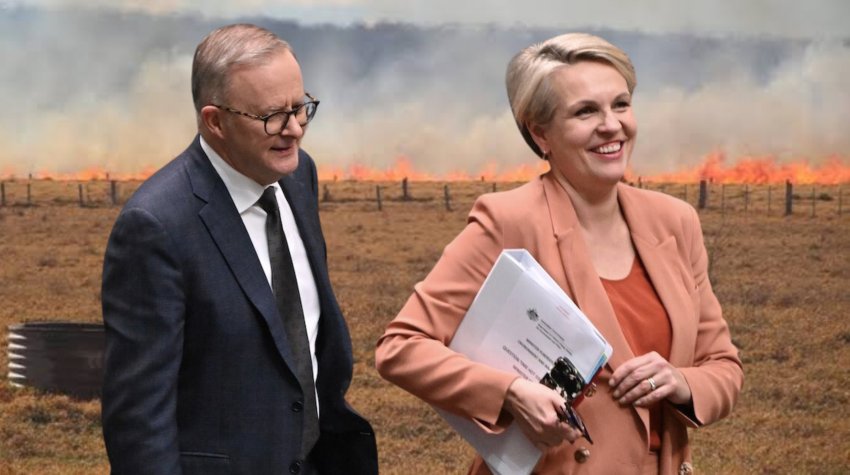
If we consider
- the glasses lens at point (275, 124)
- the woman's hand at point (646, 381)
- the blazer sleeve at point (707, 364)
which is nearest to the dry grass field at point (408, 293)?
the blazer sleeve at point (707, 364)

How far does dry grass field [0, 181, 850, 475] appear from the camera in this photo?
4.98 metres

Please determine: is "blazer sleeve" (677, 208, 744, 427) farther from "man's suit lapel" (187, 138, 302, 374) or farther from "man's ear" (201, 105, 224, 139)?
"man's ear" (201, 105, 224, 139)

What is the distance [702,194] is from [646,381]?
3.61 metres

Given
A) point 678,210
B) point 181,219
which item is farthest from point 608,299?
point 181,219

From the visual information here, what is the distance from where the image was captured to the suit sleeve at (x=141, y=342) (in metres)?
1.65

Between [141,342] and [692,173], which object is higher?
[141,342]

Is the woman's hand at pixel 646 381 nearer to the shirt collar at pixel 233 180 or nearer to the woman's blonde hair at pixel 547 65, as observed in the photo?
the woman's blonde hair at pixel 547 65

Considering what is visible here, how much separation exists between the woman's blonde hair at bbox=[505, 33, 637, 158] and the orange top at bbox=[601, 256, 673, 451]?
28cm

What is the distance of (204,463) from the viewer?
1.74m

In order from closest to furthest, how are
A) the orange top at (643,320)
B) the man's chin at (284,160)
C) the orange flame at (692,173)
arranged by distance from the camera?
1. the man's chin at (284,160)
2. the orange top at (643,320)
3. the orange flame at (692,173)

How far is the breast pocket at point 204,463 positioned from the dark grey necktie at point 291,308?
0.13 metres

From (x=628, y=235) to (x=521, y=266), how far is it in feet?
0.81

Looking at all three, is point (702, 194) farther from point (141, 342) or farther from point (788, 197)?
point (141, 342)

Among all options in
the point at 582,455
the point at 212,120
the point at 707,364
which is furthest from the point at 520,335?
the point at 212,120
